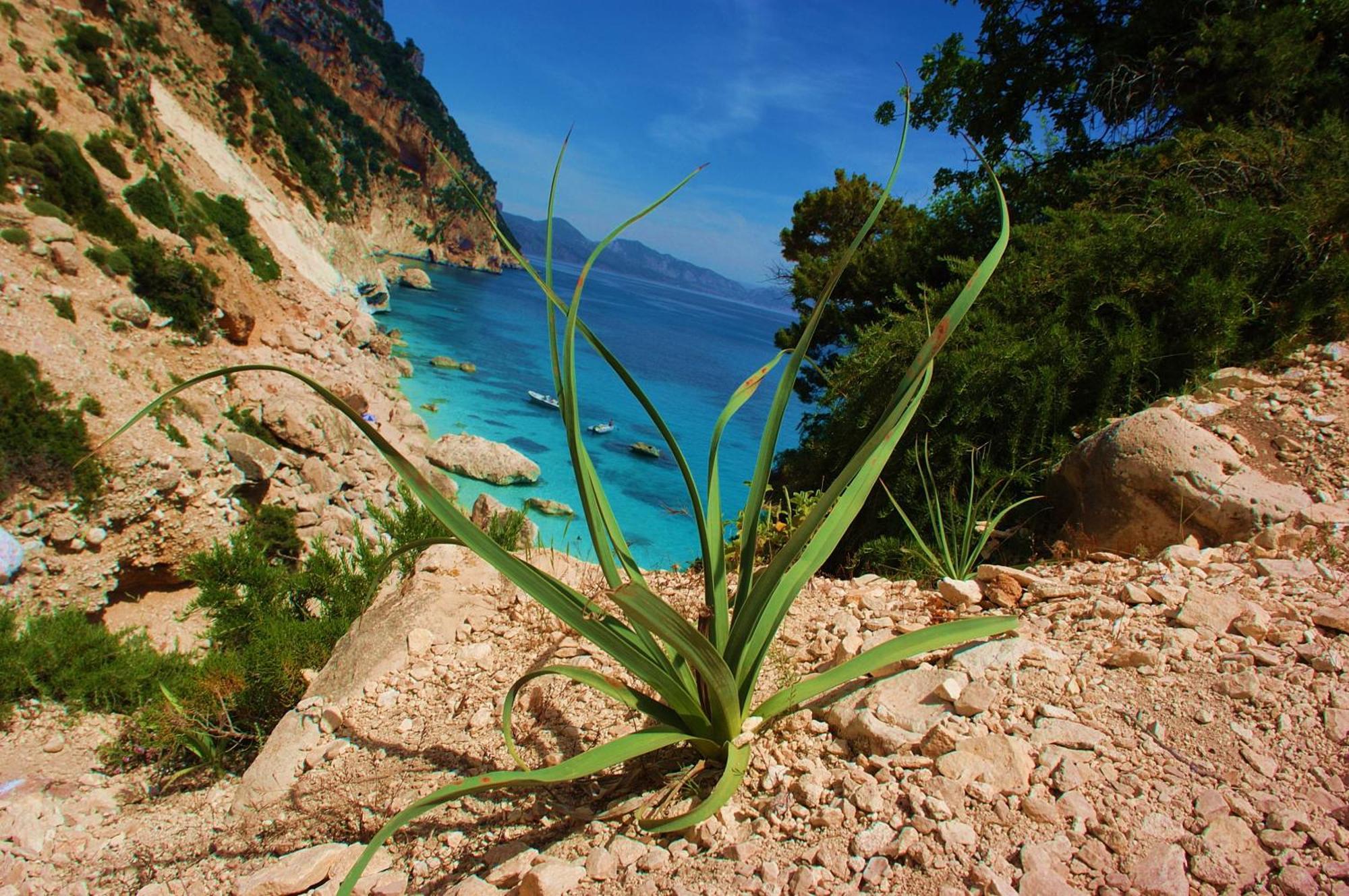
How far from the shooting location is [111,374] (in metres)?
8.66

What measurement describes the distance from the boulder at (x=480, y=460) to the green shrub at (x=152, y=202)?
24.4ft

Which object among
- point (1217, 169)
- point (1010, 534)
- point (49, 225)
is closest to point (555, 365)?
point (1010, 534)

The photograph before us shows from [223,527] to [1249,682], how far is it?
382 inches

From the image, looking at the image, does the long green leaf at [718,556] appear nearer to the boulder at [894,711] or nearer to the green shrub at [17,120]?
the boulder at [894,711]

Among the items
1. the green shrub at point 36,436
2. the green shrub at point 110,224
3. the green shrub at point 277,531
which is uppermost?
the green shrub at point 110,224

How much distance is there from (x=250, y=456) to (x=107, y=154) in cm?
970

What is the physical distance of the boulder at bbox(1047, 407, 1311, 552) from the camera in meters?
2.37

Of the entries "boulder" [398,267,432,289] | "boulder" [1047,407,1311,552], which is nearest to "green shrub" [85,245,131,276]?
"boulder" [1047,407,1311,552]

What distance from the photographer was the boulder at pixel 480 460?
16266 mm

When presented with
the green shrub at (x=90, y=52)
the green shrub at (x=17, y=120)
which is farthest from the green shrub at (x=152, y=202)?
the green shrub at (x=90, y=52)

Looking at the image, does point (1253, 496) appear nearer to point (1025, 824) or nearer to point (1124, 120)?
point (1025, 824)

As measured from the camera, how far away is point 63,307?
9.16m

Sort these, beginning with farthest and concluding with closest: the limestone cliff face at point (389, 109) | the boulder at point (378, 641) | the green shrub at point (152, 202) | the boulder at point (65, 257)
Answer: the limestone cliff face at point (389, 109) → the green shrub at point (152, 202) → the boulder at point (65, 257) → the boulder at point (378, 641)

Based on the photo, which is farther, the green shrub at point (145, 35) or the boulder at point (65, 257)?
the green shrub at point (145, 35)
